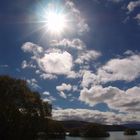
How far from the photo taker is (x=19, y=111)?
84.2m

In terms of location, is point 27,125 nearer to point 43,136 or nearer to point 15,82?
point 15,82

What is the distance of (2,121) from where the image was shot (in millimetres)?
81812

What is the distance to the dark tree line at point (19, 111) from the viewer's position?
269 feet

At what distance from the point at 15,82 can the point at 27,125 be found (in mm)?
11437

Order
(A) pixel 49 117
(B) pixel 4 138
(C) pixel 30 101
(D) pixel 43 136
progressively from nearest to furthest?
(B) pixel 4 138 → (C) pixel 30 101 → (A) pixel 49 117 → (D) pixel 43 136

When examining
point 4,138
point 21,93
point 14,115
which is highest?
point 21,93

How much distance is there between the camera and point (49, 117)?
95.1 meters

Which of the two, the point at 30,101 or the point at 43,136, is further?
the point at 43,136

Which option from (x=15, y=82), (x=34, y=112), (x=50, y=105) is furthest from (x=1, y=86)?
(x=50, y=105)

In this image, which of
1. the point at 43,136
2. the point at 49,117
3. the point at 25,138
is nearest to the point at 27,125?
the point at 25,138

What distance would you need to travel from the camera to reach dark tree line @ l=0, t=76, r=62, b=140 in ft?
269

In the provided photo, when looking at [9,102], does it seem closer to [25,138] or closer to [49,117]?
[25,138]

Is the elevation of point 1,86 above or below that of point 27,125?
above

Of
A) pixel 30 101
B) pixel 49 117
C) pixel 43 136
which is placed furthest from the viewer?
pixel 43 136
